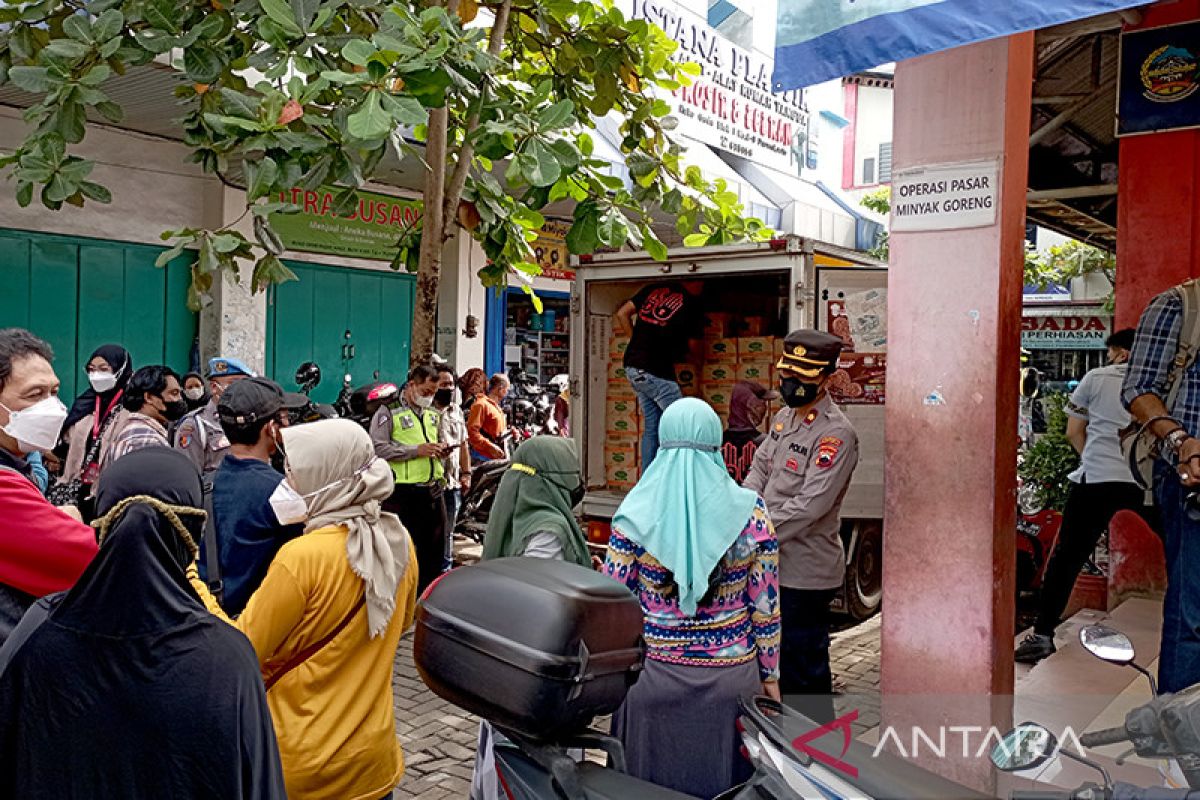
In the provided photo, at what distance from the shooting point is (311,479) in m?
2.98

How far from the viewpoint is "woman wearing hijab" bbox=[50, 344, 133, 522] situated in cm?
609

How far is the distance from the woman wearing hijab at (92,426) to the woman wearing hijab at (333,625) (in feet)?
11.9

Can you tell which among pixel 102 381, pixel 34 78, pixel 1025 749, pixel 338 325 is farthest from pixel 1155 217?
pixel 338 325

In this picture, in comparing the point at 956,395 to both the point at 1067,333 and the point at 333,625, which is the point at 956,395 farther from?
the point at 1067,333

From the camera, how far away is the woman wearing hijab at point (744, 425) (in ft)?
23.2

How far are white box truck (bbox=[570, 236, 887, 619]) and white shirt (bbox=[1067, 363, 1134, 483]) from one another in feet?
4.20

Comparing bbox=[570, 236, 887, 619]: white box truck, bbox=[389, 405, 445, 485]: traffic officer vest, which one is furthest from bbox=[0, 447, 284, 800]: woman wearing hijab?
bbox=[570, 236, 887, 619]: white box truck

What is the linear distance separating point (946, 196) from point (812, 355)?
1.04m

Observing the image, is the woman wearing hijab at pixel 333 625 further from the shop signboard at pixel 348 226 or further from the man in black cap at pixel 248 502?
the shop signboard at pixel 348 226

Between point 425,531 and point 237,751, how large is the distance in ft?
16.9

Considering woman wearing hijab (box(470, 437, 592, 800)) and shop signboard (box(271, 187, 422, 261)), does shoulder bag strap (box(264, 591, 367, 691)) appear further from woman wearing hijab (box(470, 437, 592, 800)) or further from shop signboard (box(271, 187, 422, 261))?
shop signboard (box(271, 187, 422, 261))

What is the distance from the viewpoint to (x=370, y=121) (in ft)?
11.7

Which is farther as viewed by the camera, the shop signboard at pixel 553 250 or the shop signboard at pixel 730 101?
the shop signboard at pixel 553 250

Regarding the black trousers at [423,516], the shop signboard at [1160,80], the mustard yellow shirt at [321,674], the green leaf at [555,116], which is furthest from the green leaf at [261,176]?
the shop signboard at [1160,80]
